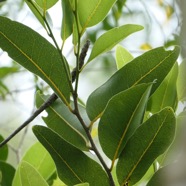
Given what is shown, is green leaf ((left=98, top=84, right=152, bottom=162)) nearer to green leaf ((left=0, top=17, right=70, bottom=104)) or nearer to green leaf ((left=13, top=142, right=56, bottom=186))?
green leaf ((left=0, top=17, right=70, bottom=104))

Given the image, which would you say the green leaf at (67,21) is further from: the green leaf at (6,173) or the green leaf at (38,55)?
the green leaf at (6,173)

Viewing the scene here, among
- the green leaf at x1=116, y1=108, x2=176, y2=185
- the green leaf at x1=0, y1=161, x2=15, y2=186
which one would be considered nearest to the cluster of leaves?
the green leaf at x1=116, y1=108, x2=176, y2=185

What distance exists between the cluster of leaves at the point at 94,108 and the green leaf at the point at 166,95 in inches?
5.0

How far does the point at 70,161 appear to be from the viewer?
0.83m

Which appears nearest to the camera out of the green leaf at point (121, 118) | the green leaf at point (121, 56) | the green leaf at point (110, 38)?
the green leaf at point (121, 118)

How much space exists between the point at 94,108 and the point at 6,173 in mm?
287

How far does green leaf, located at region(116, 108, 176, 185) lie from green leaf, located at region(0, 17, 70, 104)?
118mm

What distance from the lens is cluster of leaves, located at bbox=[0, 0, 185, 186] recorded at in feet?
2.58

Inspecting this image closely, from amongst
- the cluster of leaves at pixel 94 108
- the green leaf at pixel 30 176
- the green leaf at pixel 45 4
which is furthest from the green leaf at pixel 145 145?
the green leaf at pixel 45 4

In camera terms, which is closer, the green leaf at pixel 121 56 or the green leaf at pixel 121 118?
the green leaf at pixel 121 118

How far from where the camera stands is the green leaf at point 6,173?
1044mm

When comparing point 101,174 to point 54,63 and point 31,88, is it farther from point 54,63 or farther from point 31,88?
point 31,88

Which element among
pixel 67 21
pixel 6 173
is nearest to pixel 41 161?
pixel 6 173

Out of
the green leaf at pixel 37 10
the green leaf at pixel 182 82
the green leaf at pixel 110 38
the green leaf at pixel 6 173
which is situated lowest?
the green leaf at pixel 182 82
